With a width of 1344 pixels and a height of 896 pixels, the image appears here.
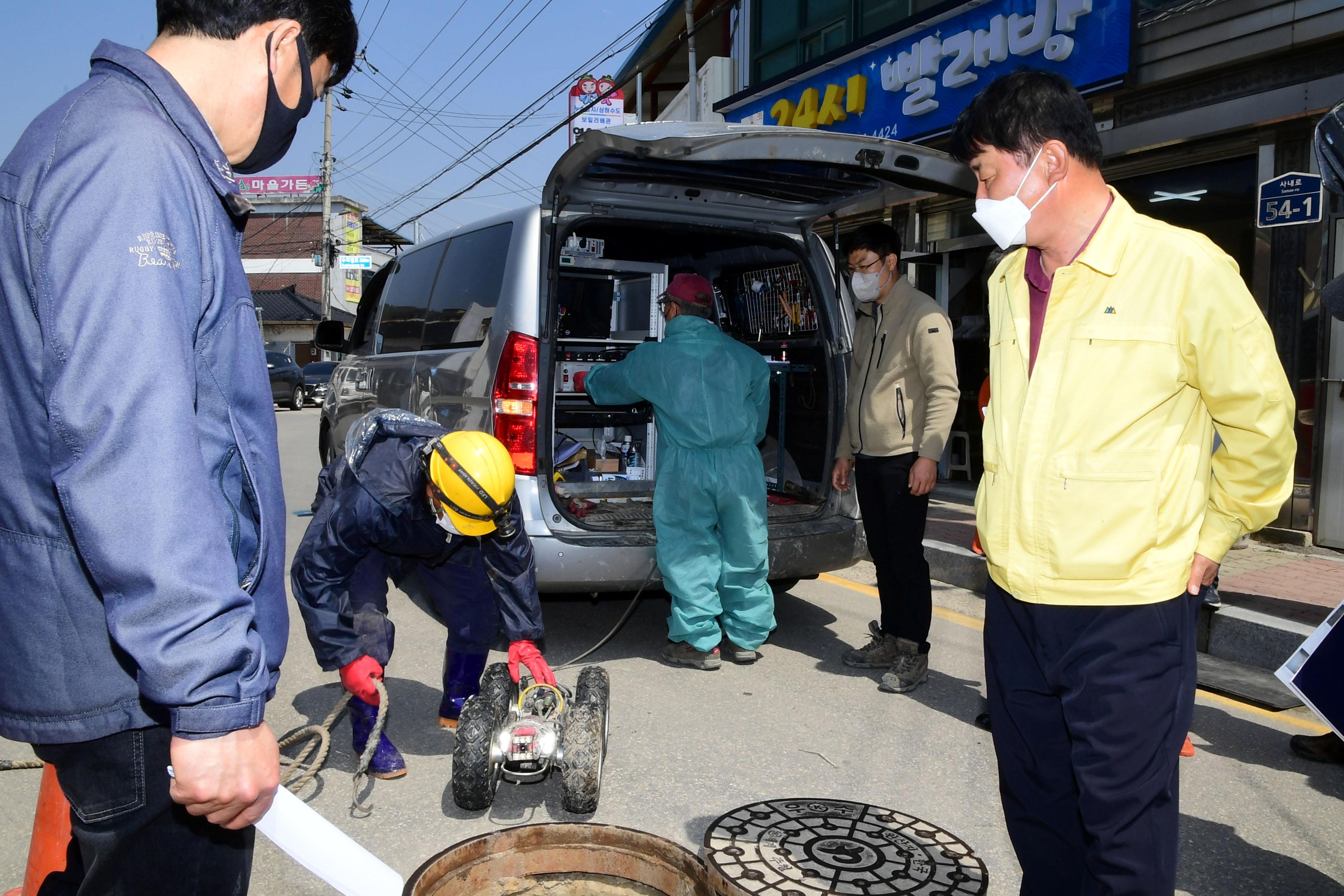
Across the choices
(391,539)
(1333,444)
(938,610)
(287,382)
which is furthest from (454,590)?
(287,382)

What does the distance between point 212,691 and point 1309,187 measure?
7289mm

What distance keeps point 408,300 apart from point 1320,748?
5.10 meters

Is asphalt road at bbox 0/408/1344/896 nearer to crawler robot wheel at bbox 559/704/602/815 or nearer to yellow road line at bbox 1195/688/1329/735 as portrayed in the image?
yellow road line at bbox 1195/688/1329/735

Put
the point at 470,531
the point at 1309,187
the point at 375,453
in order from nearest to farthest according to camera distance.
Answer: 1. the point at 470,531
2. the point at 375,453
3. the point at 1309,187

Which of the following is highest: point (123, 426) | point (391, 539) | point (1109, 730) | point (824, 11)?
point (824, 11)

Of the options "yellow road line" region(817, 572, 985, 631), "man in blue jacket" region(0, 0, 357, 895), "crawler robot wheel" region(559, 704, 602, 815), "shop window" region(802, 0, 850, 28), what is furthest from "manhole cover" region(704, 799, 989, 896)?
"shop window" region(802, 0, 850, 28)

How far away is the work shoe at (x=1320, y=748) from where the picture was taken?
3.68m

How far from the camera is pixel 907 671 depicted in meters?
4.41

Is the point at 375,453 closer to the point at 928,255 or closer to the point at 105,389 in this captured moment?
the point at 105,389

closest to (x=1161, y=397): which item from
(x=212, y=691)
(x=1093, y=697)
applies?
(x=1093, y=697)

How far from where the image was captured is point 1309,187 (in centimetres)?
642

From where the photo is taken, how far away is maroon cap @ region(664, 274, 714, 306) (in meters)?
4.73

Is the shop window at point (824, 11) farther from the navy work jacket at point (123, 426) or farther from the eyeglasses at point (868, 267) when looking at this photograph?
the navy work jacket at point (123, 426)

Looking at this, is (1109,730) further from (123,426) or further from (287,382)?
(287,382)
